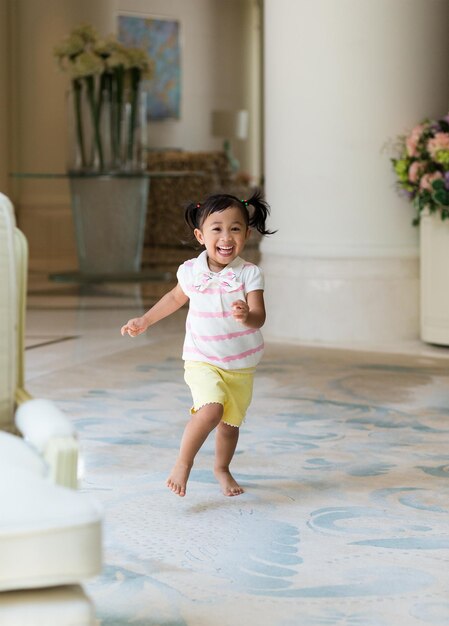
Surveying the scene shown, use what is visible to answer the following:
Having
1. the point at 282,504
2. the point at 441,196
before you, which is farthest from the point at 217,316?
the point at 441,196

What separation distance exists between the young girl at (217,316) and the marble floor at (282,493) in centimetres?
26

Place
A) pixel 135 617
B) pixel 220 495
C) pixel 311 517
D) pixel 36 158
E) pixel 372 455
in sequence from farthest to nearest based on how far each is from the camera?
pixel 36 158 → pixel 372 455 → pixel 220 495 → pixel 311 517 → pixel 135 617

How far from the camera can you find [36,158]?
46.2ft

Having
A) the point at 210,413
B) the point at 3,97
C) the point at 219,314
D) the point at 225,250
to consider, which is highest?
the point at 3,97

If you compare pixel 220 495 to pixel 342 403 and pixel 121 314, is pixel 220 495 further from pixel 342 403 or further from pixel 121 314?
pixel 121 314

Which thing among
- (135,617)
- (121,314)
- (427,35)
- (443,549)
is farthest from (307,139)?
(135,617)

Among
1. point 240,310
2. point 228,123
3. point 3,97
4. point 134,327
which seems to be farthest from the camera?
point 228,123

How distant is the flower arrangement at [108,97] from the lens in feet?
34.7

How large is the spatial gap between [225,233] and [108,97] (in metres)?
7.49

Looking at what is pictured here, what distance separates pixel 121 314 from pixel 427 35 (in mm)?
2970

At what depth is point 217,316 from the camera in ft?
11.4

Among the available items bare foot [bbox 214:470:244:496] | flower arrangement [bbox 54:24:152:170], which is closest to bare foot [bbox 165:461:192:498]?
bare foot [bbox 214:470:244:496]

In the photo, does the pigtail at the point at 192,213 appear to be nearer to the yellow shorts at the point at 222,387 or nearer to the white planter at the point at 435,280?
the yellow shorts at the point at 222,387

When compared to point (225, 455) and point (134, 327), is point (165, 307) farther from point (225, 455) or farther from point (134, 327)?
point (225, 455)
